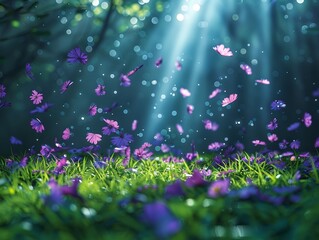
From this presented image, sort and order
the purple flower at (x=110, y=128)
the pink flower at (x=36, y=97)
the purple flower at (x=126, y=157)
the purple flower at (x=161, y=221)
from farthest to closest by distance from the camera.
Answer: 1. the pink flower at (x=36, y=97)
2. the purple flower at (x=110, y=128)
3. the purple flower at (x=126, y=157)
4. the purple flower at (x=161, y=221)

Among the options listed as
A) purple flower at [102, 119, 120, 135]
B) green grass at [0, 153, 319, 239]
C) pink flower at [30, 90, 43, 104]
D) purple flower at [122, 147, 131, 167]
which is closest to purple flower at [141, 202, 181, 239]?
green grass at [0, 153, 319, 239]

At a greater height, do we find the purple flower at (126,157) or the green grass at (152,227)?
the green grass at (152,227)

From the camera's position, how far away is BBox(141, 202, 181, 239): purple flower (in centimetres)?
115

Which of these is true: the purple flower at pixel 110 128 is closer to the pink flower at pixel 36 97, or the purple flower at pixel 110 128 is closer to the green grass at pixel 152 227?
the pink flower at pixel 36 97

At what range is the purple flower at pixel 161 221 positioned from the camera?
1.15m

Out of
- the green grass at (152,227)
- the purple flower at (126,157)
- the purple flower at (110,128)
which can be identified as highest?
the green grass at (152,227)

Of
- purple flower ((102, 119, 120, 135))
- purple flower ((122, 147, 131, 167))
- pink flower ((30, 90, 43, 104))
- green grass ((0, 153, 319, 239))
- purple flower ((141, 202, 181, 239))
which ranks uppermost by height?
purple flower ((141, 202, 181, 239))

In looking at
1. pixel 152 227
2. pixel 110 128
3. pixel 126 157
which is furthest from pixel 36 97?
pixel 152 227

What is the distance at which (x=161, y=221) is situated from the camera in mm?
1207

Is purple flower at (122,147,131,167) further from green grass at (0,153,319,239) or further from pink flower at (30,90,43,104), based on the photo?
green grass at (0,153,319,239)

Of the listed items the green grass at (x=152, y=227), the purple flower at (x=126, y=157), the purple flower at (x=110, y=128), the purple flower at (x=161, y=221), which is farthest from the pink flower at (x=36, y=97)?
the purple flower at (x=161, y=221)

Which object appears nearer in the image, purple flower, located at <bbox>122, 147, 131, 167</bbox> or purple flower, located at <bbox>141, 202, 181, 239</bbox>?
purple flower, located at <bbox>141, 202, 181, 239</bbox>

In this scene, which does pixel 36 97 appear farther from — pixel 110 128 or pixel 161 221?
pixel 161 221

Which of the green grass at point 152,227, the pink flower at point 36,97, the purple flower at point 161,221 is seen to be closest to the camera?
the purple flower at point 161,221
